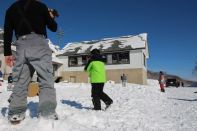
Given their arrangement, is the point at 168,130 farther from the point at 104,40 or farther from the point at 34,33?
the point at 104,40

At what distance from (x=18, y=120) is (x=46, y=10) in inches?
72.1

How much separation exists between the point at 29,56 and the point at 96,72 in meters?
3.55

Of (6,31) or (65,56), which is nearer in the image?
(6,31)

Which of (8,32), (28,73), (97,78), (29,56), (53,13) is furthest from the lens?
(97,78)

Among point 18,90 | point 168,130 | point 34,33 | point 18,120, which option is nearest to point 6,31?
point 34,33

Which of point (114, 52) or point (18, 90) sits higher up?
point (114, 52)

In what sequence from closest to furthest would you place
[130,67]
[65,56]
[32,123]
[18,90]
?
[32,123] < [18,90] < [130,67] < [65,56]

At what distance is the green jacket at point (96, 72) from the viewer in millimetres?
7516

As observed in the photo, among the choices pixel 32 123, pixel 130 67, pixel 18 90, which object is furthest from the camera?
pixel 130 67

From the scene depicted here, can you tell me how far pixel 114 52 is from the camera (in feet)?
138

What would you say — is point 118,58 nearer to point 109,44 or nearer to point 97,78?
point 109,44

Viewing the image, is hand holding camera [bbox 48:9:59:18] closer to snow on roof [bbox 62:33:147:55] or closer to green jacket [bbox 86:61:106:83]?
green jacket [bbox 86:61:106:83]

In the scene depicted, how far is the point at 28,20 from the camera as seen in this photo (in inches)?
172

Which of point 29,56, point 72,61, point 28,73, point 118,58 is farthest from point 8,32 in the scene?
point 72,61
